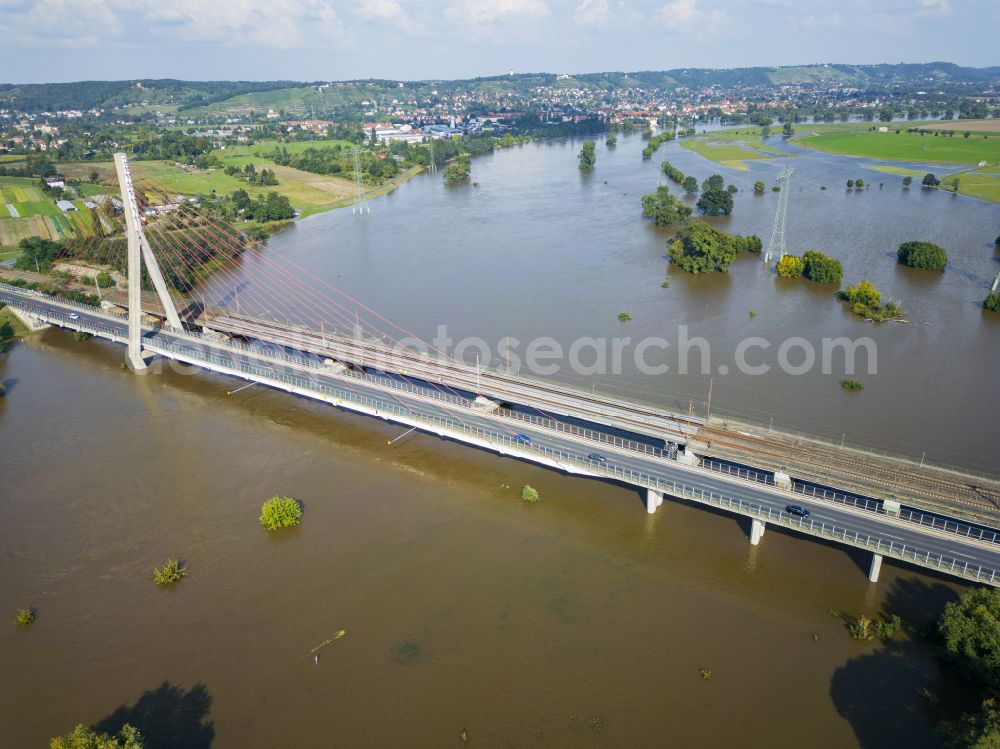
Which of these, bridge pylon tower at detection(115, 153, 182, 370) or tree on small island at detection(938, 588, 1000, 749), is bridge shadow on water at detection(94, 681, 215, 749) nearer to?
tree on small island at detection(938, 588, 1000, 749)

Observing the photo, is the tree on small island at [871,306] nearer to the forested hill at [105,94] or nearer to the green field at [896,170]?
the green field at [896,170]

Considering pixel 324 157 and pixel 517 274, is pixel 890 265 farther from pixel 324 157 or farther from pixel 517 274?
pixel 324 157

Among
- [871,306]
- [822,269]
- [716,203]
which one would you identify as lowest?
[871,306]

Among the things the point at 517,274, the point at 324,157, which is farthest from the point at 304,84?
the point at 517,274

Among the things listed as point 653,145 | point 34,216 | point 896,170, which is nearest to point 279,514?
point 34,216

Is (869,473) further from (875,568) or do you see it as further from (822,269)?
(822,269)

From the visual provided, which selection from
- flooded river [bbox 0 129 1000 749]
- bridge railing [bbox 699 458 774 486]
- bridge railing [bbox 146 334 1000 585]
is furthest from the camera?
bridge railing [bbox 699 458 774 486]

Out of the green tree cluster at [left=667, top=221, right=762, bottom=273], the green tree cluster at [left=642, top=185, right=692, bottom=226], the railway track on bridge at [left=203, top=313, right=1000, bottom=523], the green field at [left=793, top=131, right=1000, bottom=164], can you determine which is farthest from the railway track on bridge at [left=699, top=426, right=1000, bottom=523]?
the green field at [left=793, top=131, right=1000, bottom=164]
